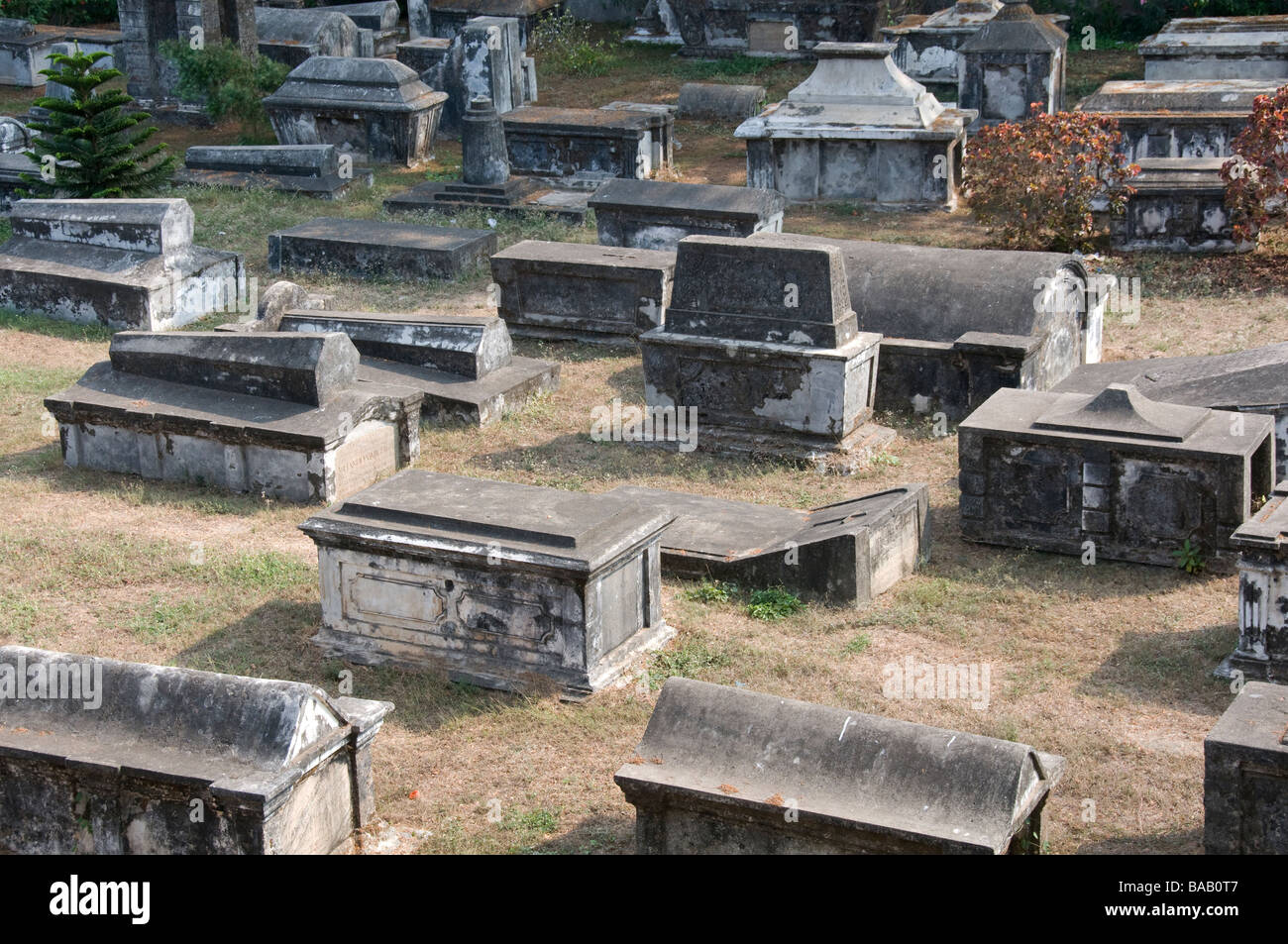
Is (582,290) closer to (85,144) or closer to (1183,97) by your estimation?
(85,144)

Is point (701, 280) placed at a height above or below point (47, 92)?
below

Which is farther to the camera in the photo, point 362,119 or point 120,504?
point 362,119

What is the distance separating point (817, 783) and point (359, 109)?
1514cm

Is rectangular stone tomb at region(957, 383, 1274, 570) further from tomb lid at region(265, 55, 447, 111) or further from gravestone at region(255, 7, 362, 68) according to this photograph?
gravestone at region(255, 7, 362, 68)

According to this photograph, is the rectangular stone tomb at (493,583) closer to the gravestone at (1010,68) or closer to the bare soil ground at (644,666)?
the bare soil ground at (644,666)

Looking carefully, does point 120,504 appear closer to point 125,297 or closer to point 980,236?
point 125,297

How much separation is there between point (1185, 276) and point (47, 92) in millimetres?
17259

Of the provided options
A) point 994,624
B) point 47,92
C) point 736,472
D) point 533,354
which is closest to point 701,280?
point 736,472

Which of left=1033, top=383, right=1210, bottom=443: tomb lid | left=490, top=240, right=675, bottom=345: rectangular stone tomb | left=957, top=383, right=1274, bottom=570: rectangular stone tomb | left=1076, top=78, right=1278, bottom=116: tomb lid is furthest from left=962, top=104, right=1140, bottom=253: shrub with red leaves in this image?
left=1033, top=383, right=1210, bottom=443: tomb lid

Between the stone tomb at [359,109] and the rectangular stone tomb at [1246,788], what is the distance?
15151mm

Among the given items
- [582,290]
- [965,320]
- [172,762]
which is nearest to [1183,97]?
[965,320]

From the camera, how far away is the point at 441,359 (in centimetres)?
1194

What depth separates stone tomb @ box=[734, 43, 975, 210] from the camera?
16.9 m

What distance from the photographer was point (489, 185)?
57.1ft
